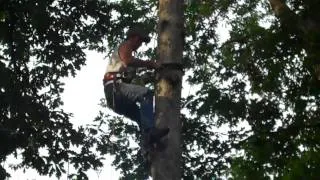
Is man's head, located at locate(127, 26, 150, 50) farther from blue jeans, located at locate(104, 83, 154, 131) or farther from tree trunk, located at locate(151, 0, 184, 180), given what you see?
tree trunk, located at locate(151, 0, 184, 180)

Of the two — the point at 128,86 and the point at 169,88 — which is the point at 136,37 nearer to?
the point at 128,86

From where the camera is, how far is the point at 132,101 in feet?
17.9

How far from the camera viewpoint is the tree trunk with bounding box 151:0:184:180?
4.29 m

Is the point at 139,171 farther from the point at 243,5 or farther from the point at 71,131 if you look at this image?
the point at 243,5

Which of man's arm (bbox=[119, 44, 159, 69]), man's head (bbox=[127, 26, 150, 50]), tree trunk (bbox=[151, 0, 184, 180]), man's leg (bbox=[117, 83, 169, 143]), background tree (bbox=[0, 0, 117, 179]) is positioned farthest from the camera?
background tree (bbox=[0, 0, 117, 179])

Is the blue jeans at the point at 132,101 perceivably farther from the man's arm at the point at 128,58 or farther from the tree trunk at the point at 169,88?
the tree trunk at the point at 169,88

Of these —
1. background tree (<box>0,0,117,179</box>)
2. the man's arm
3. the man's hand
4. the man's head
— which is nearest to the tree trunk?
the man's hand

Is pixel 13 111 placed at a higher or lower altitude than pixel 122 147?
lower

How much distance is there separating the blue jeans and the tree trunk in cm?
60

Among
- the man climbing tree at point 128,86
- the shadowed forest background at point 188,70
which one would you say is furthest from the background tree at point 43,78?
the man climbing tree at point 128,86

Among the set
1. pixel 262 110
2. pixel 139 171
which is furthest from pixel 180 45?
pixel 139 171

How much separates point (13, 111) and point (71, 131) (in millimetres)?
1053

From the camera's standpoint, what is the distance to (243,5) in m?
10.6

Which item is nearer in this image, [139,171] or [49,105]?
[49,105]
